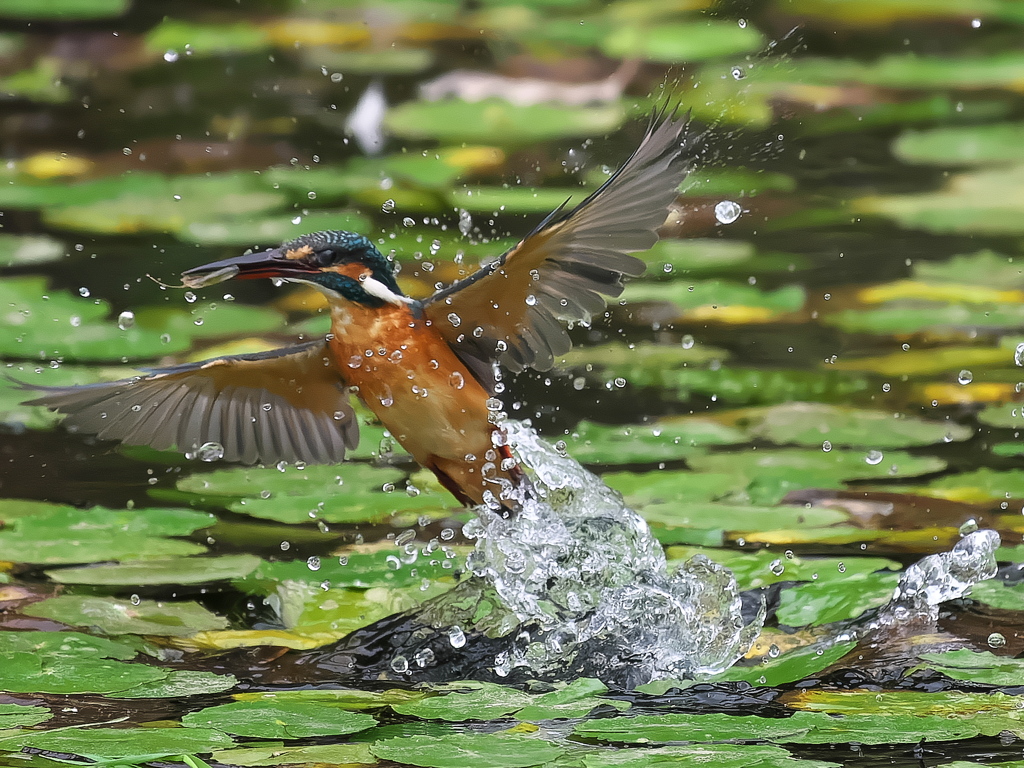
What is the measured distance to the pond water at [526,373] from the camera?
5.17 feet

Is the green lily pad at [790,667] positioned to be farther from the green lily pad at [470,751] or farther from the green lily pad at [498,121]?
the green lily pad at [498,121]

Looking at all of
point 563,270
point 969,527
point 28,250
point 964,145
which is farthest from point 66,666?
point 964,145

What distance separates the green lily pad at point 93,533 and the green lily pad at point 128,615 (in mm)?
108

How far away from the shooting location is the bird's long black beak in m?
1.60

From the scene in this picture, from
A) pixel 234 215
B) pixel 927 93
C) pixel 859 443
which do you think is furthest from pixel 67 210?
→ pixel 927 93

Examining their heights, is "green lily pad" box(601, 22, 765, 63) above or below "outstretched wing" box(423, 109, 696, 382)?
above

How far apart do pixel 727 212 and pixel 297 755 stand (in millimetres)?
2027

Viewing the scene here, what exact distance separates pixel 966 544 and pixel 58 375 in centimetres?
168

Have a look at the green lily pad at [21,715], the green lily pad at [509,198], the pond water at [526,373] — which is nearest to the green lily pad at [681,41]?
the pond water at [526,373]

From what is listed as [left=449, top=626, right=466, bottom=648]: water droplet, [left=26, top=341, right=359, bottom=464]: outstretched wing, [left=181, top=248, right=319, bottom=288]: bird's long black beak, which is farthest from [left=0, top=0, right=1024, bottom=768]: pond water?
[left=181, top=248, right=319, bottom=288]: bird's long black beak

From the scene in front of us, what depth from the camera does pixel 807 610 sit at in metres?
1.90

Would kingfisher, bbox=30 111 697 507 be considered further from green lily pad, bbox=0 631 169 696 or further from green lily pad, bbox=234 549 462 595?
green lily pad, bbox=0 631 169 696

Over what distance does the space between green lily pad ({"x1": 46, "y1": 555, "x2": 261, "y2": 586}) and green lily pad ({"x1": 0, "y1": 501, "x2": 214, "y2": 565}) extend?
2cm

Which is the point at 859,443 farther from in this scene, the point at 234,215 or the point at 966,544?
the point at 234,215
